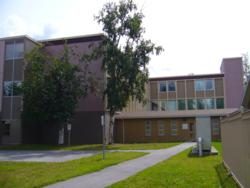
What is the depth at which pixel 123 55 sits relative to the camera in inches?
1276

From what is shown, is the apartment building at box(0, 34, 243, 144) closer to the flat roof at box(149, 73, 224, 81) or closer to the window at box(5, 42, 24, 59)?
the window at box(5, 42, 24, 59)

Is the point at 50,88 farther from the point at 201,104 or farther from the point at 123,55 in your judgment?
the point at 201,104

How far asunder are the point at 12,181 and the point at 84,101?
26.1m

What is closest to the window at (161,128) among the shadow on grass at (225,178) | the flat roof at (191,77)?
the flat roof at (191,77)

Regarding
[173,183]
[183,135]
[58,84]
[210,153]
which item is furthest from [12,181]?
[183,135]

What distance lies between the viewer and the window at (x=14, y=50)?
3566 centimetres

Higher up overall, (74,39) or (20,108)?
(74,39)

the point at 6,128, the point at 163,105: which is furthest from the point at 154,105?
the point at 6,128

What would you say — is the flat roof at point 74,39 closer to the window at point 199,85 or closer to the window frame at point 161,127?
the window frame at point 161,127

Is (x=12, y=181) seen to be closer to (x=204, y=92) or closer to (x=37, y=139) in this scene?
(x=37, y=139)

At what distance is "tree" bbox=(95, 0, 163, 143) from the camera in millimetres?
32156

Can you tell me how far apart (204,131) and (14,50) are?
974 inches

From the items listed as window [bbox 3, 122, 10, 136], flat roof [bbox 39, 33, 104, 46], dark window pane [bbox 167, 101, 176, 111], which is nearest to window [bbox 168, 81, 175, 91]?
dark window pane [bbox 167, 101, 176, 111]

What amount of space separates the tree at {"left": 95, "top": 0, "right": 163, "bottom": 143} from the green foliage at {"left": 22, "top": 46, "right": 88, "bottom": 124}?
338cm
